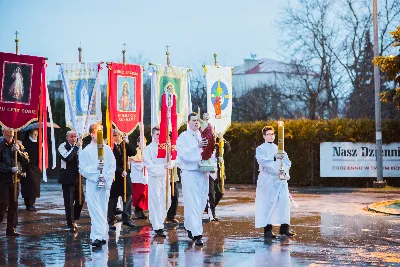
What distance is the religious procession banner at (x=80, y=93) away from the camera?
17.2 meters

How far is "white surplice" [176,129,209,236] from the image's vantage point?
41.1 ft

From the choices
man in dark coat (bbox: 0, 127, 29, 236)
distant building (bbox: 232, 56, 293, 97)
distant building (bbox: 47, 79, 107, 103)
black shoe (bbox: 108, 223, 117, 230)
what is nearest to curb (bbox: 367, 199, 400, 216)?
black shoe (bbox: 108, 223, 117, 230)

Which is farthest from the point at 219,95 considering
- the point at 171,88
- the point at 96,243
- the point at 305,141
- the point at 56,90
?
the point at 56,90

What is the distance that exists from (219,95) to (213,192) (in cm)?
392

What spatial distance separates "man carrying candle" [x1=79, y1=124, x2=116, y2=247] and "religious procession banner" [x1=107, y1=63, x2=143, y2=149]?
14.4ft

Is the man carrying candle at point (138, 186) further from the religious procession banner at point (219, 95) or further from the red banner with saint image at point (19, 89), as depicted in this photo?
the religious procession banner at point (219, 95)

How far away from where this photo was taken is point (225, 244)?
1235 cm

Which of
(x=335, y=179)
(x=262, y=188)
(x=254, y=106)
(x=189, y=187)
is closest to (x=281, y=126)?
(x=262, y=188)

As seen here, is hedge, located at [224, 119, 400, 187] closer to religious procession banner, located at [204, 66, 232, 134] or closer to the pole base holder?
the pole base holder

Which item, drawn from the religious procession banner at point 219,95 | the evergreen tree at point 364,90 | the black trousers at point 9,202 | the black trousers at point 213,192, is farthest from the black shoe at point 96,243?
the evergreen tree at point 364,90

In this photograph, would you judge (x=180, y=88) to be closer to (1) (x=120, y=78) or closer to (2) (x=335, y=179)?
(1) (x=120, y=78)

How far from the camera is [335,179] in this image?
29.3m

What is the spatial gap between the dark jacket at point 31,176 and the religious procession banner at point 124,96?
321 centimetres

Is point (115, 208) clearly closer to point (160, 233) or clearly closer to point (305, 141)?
point (160, 233)
